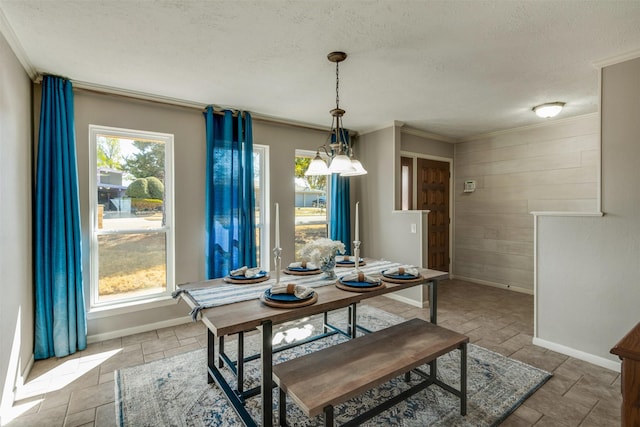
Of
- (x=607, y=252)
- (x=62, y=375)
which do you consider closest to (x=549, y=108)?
(x=607, y=252)

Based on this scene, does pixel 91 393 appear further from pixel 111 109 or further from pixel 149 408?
pixel 111 109

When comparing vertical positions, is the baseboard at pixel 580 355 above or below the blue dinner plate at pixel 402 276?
below

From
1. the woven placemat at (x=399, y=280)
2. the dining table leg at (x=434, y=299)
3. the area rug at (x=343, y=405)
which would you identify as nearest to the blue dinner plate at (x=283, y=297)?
the woven placemat at (x=399, y=280)

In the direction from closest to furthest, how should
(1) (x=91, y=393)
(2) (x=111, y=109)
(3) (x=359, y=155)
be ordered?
(1) (x=91, y=393), (2) (x=111, y=109), (3) (x=359, y=155)

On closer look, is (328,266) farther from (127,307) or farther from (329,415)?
(127,307)

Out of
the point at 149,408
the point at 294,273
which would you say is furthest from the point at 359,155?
the point at 149,408

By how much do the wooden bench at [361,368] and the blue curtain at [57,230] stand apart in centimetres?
231

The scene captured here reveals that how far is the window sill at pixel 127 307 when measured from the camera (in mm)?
3051

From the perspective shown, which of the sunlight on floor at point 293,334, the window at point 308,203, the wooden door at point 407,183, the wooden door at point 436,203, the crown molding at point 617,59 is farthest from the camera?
the wooden door at point 436,203

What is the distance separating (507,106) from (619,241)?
1911 mm

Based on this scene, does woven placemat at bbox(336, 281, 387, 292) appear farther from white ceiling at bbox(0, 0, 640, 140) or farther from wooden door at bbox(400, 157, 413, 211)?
wooden door at bbox(400, 157, 413, 211)

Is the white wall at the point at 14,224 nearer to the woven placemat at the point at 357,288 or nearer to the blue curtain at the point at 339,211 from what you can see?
the woven placemat at the point at 357,288

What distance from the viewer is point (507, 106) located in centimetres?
363

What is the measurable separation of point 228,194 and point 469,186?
4.06 m
